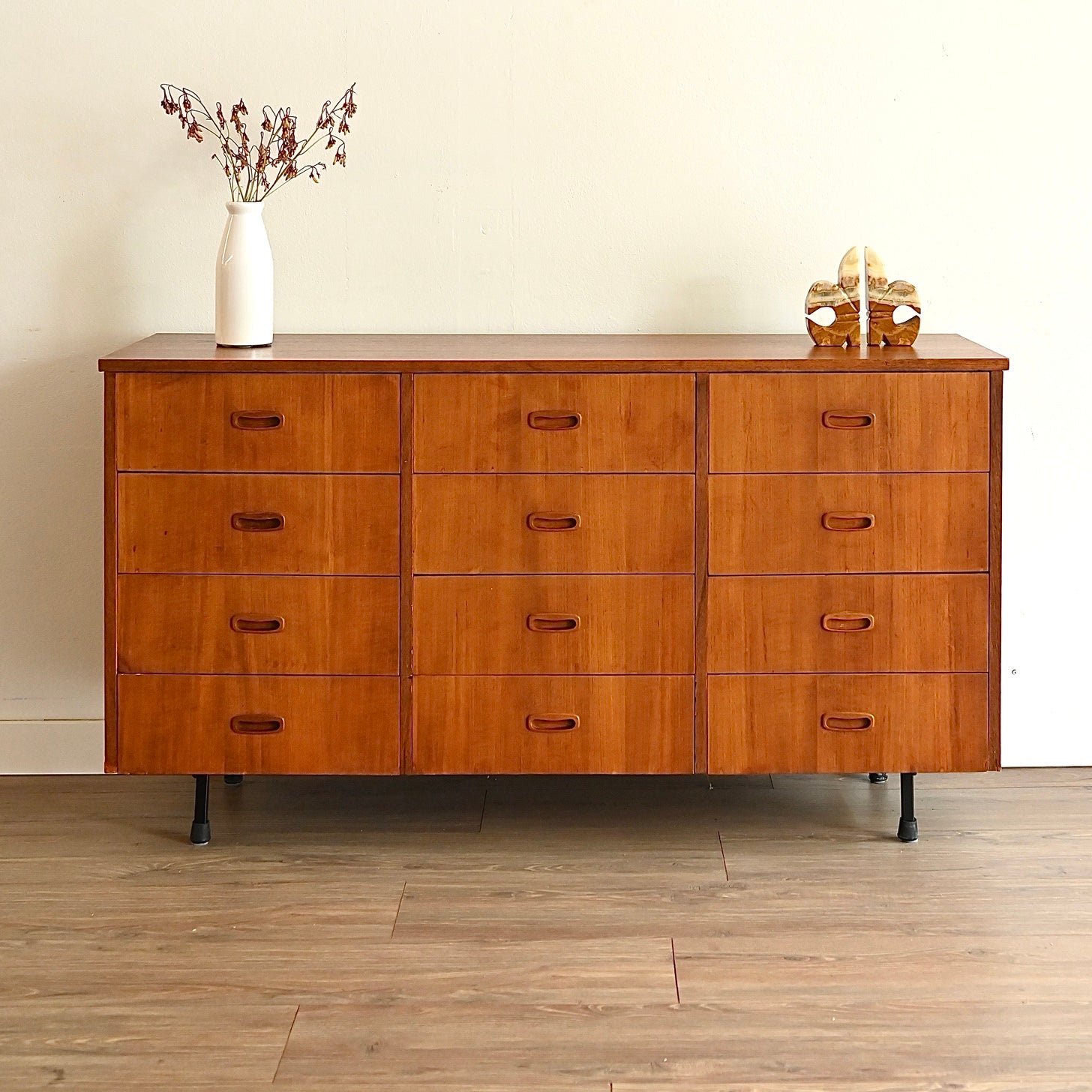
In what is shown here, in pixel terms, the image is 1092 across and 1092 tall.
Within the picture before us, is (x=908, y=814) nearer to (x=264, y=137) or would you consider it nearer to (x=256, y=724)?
(x=256, y=724)

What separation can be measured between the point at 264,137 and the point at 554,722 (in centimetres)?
128

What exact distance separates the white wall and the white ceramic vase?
248 millimetres

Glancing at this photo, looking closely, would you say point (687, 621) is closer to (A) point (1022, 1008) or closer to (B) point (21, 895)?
(A) point (1022, 1008)

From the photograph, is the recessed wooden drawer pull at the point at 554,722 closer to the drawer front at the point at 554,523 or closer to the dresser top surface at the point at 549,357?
the drawer front at the point at 554,523

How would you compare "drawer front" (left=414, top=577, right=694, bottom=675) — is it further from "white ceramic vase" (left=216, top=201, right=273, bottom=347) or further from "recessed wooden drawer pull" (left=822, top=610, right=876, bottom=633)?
"white ceramic vase" (left=216, top=201, right=273, bottom=347)

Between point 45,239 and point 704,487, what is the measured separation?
1402 mm

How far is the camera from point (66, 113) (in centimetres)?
268

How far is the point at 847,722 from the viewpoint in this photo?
237 cm

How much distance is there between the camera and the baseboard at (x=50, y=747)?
9.20 ft

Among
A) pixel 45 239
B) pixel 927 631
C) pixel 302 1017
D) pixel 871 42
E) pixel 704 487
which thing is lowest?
pixel 302 1017

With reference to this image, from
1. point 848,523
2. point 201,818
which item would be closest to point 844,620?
point 848,523

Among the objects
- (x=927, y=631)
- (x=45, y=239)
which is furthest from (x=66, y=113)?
(x=927, y=631)

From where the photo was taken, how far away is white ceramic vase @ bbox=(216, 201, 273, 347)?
2467mm

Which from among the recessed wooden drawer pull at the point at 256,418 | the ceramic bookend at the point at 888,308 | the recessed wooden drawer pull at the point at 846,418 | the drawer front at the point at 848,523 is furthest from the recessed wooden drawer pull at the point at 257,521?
the ceramic bookend at the point at 888,308
